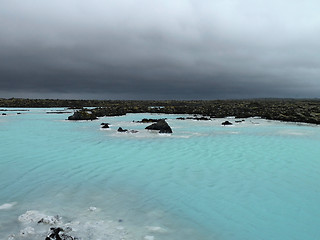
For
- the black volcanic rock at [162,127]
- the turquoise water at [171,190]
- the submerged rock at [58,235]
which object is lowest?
the turquoise water at [171,190]

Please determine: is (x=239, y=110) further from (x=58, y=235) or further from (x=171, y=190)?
(x=58, y=235)

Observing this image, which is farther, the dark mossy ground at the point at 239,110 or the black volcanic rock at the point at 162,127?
the dark mossy ground at the point at 239,110

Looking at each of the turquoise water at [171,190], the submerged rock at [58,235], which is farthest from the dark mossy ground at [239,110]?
the submerged rock at [58,235]

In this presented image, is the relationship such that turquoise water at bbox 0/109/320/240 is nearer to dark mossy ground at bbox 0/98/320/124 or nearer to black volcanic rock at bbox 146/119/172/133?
black volcanic rock at bbox 146/119/172/133

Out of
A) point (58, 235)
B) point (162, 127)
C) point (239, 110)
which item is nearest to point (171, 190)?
point (58, 235)

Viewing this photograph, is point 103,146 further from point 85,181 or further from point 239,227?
point 239,227

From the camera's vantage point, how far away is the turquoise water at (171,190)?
7.17 meters

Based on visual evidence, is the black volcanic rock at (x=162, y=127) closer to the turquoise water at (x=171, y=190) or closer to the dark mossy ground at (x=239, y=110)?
the turquoise water at (x=171, y=190)

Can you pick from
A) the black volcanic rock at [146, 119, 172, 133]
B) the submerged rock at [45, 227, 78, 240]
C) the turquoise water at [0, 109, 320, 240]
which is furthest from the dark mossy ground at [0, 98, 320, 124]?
the submerged rock at [45, 227, 78, 240]

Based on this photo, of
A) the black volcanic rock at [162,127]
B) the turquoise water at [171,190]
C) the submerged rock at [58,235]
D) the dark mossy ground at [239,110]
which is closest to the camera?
the submerged rock at [58,235]

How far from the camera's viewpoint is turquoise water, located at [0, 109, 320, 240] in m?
7.17

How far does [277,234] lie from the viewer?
6871mm

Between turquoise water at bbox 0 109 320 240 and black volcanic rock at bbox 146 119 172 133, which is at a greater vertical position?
black volcanic rock at bbox 146 119 172 133

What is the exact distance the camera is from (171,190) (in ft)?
33.2
